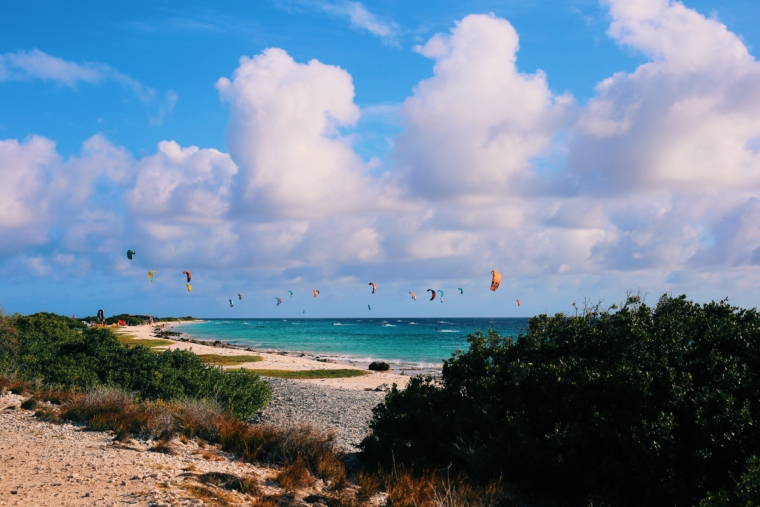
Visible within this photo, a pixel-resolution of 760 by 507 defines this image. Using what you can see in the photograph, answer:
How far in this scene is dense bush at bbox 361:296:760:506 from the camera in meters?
7.58

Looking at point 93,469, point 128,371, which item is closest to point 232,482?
point 93,469

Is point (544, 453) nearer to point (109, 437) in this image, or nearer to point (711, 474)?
point (711, 474)

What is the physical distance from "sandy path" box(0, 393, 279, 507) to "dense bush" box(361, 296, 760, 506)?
315 cm

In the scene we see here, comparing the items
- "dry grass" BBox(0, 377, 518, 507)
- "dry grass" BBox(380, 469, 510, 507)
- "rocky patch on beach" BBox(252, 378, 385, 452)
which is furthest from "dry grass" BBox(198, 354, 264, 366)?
"dry grass" BBox(380, 469, 510, 507)

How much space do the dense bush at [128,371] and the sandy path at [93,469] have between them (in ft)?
13.8

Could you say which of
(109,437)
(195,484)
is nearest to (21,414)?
(109,437)

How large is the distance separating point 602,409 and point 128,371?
49.2 ft

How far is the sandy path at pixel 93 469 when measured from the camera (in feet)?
24.6

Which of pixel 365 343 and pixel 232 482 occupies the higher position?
pixel 232 482

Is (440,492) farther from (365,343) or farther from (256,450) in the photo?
(365,343)

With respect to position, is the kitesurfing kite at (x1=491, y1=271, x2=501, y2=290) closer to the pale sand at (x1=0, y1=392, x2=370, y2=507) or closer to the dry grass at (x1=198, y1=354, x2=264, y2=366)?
the pale sand at (x1=0, y1=392, x2=370, y2=507)

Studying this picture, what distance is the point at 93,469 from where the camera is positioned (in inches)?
344

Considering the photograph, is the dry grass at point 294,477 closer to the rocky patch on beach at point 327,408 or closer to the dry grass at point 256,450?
the dry grass at point 256,450

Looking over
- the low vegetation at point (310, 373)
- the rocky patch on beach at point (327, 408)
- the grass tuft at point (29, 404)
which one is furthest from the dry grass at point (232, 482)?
the low vegetation at point (310, 373)
